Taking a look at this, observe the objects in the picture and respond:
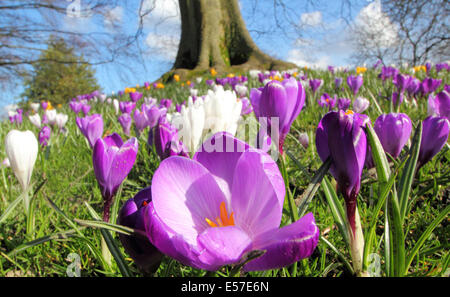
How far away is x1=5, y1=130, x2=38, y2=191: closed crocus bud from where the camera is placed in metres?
1.18

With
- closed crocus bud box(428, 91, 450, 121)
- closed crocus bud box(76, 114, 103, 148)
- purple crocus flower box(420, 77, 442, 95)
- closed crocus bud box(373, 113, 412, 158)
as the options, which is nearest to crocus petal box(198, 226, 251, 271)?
closed crocus bud box(373, 113, 412, 158)

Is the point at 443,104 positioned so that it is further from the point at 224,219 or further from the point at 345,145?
the point at 224,219

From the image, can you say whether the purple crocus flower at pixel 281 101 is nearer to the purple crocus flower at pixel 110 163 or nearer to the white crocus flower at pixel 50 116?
the purple crocus flower at pixel 110 163

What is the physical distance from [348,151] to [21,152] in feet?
3.80

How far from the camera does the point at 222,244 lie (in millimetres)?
514

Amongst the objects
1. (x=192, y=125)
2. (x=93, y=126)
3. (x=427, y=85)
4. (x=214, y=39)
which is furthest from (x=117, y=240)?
(x=214, y=39)

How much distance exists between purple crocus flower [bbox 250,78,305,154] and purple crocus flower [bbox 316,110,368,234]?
0.96 ft

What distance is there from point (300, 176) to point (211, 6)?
12069mm

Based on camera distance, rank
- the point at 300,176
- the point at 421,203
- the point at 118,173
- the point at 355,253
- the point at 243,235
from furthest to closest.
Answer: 1. the point at 300,176
2. the point at 421,203
3. the point at 118,173
4. the point at 355,253
5. the point at 243,235

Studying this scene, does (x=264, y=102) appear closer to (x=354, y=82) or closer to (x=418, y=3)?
(x=354, y=82)

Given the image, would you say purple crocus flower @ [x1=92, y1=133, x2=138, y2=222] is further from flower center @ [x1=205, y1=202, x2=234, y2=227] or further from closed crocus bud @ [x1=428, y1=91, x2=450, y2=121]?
closed crocus bud @ [x1=428, y1=91, x2=450, y2=121]

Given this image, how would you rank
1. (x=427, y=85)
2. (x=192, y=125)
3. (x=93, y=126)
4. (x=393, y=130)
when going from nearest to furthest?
(x=393, y=130), (x=192, y=125), (x=93, y=126), (x=427, y=85)

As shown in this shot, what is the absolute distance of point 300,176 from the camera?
6.10 feet
